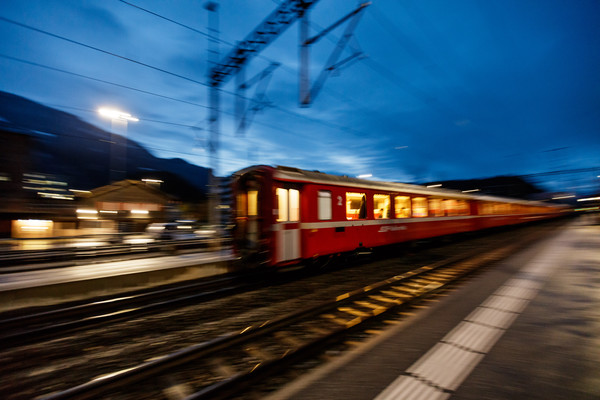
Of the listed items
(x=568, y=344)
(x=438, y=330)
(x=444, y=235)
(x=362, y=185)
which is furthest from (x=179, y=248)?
(x=568, y=344)

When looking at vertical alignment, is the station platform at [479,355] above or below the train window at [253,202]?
below

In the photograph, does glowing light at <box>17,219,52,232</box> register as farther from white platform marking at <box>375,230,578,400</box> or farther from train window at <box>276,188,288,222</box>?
white platform marking at <box>375,230,578,400</box>

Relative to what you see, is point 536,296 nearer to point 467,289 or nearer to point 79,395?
point 467,289

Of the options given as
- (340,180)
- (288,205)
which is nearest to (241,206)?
(288,205)

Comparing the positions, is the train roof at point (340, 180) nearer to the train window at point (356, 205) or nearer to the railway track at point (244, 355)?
the train window at point (356, 205)

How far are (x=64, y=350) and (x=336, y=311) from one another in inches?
160

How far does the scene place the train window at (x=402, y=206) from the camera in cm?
1091

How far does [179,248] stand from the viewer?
54.4 ft

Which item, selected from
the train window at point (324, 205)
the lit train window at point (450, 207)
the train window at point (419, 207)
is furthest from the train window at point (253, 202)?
the lit train window at point (450, 207)

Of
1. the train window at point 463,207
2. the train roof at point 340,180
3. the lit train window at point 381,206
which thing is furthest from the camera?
the train window at point 463,207

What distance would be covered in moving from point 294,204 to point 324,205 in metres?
0.96

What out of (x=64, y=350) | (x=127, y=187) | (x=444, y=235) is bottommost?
(x=64, y=350)

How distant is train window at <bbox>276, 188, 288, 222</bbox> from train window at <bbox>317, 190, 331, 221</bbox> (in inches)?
39.9

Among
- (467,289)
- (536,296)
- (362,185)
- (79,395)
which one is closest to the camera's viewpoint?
(79,395)
